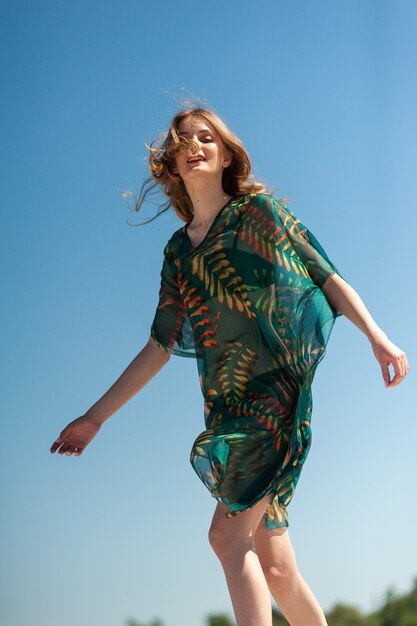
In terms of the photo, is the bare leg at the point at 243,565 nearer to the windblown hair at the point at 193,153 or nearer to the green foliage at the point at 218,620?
the windblown hair at the point at 193,153

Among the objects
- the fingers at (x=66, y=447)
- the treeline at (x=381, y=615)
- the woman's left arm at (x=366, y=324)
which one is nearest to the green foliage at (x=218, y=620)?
the treeline at (x=381, y=615)

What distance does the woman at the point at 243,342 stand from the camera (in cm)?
221

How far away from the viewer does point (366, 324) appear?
7.54ft

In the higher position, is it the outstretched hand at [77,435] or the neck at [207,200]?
the neck at [207,200]

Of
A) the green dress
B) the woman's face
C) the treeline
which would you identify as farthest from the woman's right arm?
the treeline

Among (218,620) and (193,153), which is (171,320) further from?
(218,620)

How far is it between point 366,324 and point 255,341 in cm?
31

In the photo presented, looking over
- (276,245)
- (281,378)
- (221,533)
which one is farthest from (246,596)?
(276,245)

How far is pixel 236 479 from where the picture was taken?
7.28ft

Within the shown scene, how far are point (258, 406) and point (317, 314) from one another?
0.29 m

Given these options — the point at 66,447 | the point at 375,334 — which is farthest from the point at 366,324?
the point at 66,447

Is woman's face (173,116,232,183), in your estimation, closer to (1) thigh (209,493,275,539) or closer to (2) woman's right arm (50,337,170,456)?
(2) woman's right arm (50,337,170,456)

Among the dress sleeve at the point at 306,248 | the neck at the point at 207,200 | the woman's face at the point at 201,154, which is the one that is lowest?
the dress sleeve at the point at 306,248

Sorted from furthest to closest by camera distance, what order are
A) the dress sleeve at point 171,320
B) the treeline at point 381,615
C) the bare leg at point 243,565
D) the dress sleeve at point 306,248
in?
the treeline at point 381,615 → the dress sleeve at point 171,320 → the dress sleeve at point 306,248 → the bare leg at point 243,565
